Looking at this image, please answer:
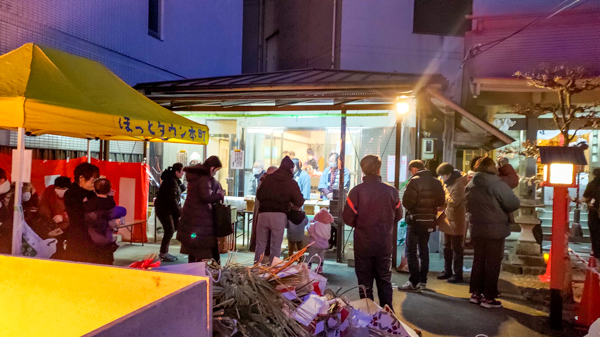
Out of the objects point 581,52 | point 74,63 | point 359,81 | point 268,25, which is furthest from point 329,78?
point 268,25

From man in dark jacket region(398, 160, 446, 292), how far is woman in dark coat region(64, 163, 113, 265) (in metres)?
4.15

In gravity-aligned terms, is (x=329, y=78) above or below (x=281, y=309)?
above

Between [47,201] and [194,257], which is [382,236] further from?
[47,201]

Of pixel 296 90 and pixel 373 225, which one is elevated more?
pixel 296 90

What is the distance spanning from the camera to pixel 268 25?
17406 mm

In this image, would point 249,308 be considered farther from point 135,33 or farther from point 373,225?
point 135,33

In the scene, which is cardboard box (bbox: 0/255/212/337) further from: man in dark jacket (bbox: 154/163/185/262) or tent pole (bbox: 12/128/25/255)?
man in dark jacket (bbox: 154/163/185/262)

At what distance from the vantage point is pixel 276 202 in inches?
251

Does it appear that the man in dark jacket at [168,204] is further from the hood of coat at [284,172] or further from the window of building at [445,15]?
the window of building at [445,15]

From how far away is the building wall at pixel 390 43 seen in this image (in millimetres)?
12242

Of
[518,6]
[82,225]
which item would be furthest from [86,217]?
[518,6]

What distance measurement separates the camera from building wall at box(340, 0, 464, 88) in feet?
40.2

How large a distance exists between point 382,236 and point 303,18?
472 inches

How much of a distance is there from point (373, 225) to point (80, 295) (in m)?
3.32
